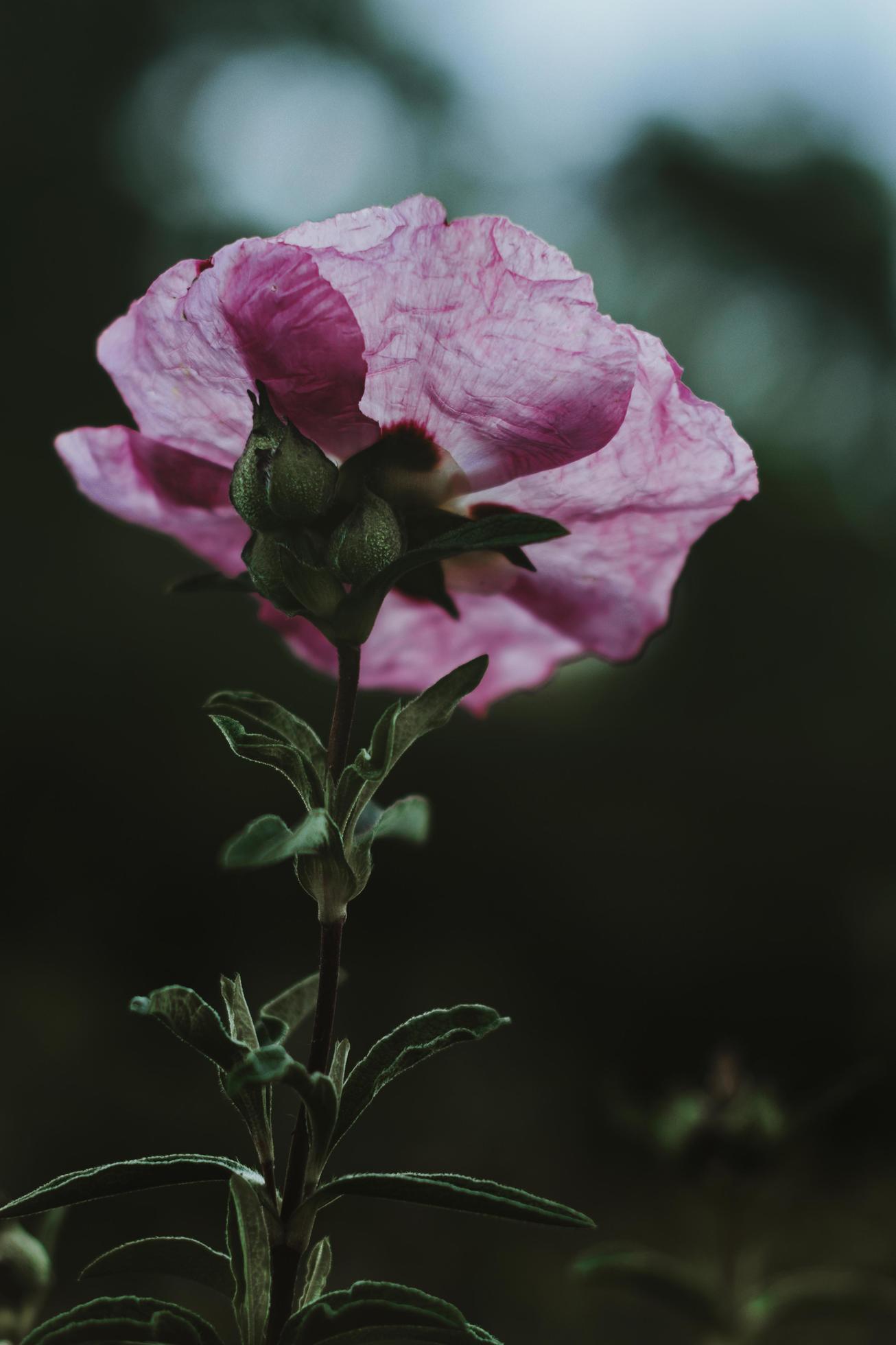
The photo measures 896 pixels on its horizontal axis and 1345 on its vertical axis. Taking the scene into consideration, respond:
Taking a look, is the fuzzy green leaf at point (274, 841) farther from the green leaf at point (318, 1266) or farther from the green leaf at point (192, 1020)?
the green leaf at point (318, 1266)

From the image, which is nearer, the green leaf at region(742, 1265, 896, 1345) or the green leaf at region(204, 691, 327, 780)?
the green leaf at region(204, 691, 327, 780)

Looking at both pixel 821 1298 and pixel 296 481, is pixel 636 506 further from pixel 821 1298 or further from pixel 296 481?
pixel 821 1298

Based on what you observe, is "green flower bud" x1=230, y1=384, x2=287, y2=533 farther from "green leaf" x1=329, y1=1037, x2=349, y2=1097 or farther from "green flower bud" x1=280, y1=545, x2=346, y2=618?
"green leaf" x1=329, y1=1037, x2=349, y2=1097

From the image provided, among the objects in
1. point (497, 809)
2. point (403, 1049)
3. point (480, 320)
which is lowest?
point (497, 809)

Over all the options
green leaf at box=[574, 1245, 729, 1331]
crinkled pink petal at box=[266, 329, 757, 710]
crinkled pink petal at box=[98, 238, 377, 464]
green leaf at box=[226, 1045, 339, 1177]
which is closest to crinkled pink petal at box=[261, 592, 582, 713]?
crinkled pink petal at box=[266, 329, 757, 710]

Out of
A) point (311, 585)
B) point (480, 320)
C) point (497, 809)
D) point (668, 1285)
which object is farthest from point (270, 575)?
point (497, 809)

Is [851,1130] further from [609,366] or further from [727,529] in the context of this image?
[609,366]
